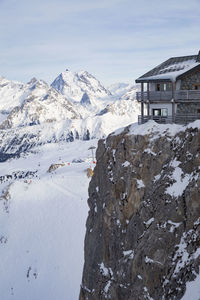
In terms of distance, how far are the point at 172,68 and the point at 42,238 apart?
181ft

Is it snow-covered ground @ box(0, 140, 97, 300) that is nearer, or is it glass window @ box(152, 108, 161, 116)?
glass window @ box(152, 108, 161, 116)

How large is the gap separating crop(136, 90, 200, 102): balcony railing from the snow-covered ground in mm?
39087

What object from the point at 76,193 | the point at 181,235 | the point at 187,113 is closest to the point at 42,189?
the point at 76,193

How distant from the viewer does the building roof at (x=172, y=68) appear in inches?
1347

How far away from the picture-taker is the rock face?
2375 centimetres

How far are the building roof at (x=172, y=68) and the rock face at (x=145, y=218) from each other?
23.3 ft

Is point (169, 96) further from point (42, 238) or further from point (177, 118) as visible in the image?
point (42, 238)

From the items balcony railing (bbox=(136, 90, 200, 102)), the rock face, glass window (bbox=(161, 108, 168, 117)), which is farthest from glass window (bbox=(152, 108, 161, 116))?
the rock face

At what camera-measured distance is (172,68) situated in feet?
122

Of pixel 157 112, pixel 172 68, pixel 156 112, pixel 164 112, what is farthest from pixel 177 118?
pixel 172 68

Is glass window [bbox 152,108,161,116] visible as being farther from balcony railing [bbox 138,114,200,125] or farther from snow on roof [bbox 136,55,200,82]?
snow on roof [bbox 136,55,200,82]

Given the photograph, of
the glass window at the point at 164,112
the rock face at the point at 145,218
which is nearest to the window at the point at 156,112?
the glass window at the point at 164,112

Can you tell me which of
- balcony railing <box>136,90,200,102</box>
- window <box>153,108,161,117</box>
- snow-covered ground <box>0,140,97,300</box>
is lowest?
snow-covered ground <box>0,140,97,300</box>

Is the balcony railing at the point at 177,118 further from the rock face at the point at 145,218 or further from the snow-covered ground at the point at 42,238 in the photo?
the snow-covered ground at the point at 42,238
